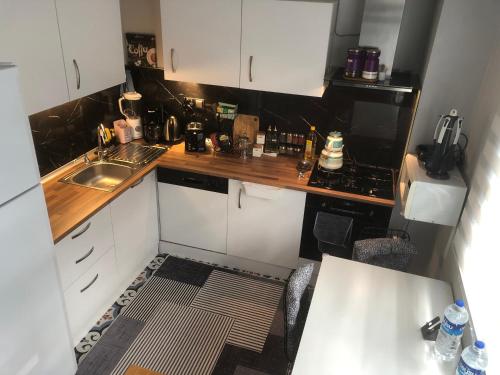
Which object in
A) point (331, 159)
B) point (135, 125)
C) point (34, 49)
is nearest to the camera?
point (34, 49)

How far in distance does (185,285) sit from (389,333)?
1.70 metres

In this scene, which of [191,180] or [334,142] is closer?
[334,142]

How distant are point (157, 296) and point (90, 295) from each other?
525 millimetres

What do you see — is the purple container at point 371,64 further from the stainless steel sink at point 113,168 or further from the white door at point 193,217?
the stainless steel sink at point 113,168

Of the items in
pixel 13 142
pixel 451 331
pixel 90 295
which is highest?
pixel 13 142

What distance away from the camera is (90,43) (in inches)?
96.3

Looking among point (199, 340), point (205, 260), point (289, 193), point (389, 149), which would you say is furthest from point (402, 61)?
point (199, 340)

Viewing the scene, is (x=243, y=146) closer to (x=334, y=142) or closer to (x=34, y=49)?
(x=334, y=142)

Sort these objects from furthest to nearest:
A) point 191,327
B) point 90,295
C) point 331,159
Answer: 1. point 331,159
2. point 191,327
3. point 90,295

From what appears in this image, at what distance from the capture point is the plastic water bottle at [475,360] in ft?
4.75

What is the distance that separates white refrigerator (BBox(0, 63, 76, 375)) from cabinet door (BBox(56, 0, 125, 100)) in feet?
2.69

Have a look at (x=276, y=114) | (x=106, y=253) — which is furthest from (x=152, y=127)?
(x=106, y=253)

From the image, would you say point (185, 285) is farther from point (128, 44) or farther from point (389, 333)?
point (128, 44)

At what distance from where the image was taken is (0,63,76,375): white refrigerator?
1.56 meters
